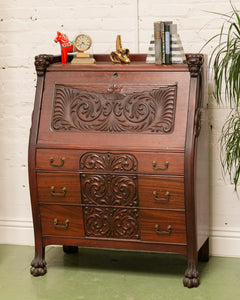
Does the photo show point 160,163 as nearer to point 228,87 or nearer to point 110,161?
point 110,161

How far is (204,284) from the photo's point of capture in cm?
359

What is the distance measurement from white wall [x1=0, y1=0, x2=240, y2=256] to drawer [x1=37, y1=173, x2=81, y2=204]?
2.41ft

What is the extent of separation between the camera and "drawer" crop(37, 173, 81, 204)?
3627 mm

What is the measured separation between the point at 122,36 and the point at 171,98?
801 mm

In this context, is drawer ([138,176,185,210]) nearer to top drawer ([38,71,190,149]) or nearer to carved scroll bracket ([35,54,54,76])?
top drawer ([38,71,190,149])

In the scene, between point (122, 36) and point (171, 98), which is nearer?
point (171, 98)

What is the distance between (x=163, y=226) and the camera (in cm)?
354

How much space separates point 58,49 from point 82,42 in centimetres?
40

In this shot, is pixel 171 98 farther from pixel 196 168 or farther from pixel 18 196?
pixel 18 196

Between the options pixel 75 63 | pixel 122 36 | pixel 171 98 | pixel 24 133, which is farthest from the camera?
pixel 24 133

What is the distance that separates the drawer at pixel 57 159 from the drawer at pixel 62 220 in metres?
0.24

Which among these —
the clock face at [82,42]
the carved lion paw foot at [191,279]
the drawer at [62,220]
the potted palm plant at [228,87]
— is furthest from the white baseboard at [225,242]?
the clock face at [82,42]

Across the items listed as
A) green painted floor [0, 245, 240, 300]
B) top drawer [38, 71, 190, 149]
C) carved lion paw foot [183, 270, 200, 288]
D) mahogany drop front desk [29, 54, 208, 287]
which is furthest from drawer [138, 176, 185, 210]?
green painted floor [0, 245, 240, 300]

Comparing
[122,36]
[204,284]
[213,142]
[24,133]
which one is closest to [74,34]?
[122,36]
